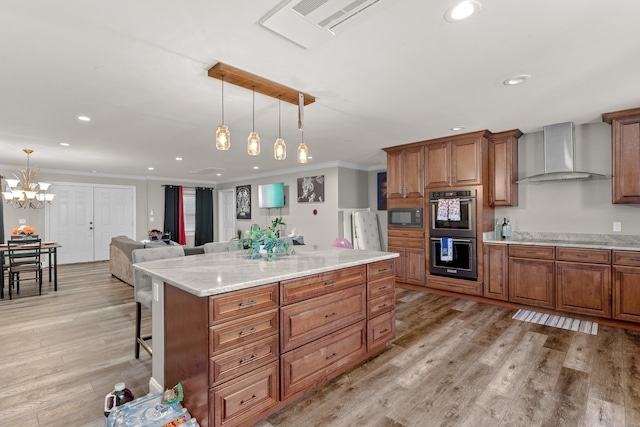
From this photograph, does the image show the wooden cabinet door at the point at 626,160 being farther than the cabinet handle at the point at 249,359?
Yes

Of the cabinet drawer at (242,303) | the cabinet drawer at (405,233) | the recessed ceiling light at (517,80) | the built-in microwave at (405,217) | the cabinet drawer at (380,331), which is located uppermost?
the recessed ceiling light at (517,80)

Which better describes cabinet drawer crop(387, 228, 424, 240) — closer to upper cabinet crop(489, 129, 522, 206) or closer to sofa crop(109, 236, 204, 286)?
upper cabinet crop(489, 129, 522, 206)

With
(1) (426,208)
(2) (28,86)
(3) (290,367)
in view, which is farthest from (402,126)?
(2) (28,86)

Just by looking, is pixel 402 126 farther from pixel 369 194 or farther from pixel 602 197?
pixel 369 194

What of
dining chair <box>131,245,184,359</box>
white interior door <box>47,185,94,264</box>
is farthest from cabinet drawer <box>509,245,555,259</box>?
white interior door <box>47,185,94,264</box>

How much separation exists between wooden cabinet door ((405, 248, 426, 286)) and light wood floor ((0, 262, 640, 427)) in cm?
104

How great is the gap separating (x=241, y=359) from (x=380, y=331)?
1470 mm

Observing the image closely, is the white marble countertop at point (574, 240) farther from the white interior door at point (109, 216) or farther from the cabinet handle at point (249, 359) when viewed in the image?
the white interior door at point (109, 216)

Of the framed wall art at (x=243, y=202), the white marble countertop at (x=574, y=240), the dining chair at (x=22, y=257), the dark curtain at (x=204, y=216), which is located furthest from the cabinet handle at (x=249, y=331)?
the dark curtain at (x=204, y=216)

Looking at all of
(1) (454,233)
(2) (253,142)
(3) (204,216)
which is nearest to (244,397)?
(2) (253,142)

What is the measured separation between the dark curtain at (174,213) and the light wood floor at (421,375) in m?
5.69

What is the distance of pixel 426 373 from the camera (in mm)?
2479

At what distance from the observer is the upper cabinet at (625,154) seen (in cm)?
341

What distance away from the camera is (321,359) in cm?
226
